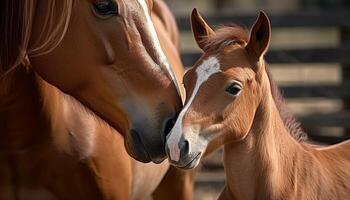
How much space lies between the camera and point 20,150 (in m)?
3.49

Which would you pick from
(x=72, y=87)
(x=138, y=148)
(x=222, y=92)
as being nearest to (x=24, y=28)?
(x=72, y=87)

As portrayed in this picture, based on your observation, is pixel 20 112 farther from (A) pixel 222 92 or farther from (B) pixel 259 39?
(B) pixel 259 39

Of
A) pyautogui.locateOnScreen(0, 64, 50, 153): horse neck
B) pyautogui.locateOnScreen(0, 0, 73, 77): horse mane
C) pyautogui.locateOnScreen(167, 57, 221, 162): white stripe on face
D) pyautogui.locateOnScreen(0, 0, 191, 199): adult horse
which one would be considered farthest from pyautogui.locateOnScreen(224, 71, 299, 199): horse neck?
pyautogui.locateOnScreen(0, 0, 73, 77): horse mane

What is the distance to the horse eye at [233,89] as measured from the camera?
11.5 ft

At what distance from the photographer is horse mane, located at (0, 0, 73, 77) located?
3.19 metres

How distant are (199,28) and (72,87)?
2.71 ft

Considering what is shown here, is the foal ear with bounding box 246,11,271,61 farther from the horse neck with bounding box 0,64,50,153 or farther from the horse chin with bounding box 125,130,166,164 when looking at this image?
the horse neck with bounding box 0,64,50,153

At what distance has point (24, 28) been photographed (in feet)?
10.5

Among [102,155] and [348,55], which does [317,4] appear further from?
[102,155]

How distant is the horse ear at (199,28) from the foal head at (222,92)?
8 cm

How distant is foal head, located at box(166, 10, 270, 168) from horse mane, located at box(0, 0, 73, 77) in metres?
0.57

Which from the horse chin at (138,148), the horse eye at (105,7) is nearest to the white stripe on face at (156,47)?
the horse eye at (105,7)

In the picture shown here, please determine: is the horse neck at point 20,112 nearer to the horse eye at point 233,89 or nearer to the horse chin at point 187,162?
the horse chin at point 187,162

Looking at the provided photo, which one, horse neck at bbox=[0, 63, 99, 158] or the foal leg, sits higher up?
horse neck at bbox=[0, 63, 99, 158]
